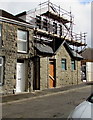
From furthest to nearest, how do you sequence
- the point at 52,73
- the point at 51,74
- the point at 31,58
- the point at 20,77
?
the point at 52,73 < the point at 51,74 < the point at 31,58 < the point at 20,77

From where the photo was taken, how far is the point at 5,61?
14.2 meters

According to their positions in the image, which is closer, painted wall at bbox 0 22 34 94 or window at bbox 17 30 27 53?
painted wall at bbox 0 22 34 94

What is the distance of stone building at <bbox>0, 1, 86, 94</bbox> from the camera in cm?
1434

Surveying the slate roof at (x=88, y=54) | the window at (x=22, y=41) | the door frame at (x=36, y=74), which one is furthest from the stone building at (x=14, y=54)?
the slate roof at (x=88, y=54)

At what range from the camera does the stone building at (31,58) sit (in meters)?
14.3

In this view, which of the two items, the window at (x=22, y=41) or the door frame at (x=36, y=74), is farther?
the door frame at (x=36, y=74)

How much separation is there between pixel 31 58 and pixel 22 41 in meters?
1.58

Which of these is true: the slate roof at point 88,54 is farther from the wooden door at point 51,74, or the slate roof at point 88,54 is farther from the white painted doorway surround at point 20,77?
the white painted doorway surround at point 20,77

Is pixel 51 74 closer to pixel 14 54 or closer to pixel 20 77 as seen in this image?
pixel 20 77

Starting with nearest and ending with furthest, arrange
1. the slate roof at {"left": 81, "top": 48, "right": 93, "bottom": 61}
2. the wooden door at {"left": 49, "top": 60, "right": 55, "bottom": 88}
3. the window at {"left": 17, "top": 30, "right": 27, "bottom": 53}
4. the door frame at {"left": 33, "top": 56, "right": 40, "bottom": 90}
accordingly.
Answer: the window at {"left": 17, "top": 30, "right": 27, "bottom": 53}, the door frame at {"left": 33, "top": 56, "right": 40, "bottom": 90}, the wooden door at {"left": 49, "top": 60, "right": 55, "bottom": 88}, the slate roof at {"left": 81, "top": 48, "right": 93, "bottom": 61}

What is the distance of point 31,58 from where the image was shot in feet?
53.4

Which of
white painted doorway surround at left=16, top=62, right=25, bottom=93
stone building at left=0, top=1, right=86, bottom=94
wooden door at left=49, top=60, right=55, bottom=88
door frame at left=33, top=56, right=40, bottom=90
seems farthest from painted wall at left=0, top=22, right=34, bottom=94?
wooden door at left=49, top=60, right=55, bottom=88

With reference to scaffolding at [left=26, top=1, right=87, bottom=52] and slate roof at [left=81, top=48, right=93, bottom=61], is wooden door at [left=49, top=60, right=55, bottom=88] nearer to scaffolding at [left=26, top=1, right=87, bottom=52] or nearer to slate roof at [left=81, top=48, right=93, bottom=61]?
scaffolding at [left=26, top=1, right=87, bottom=52]

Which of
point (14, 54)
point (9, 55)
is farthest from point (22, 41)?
point (9, 55)
